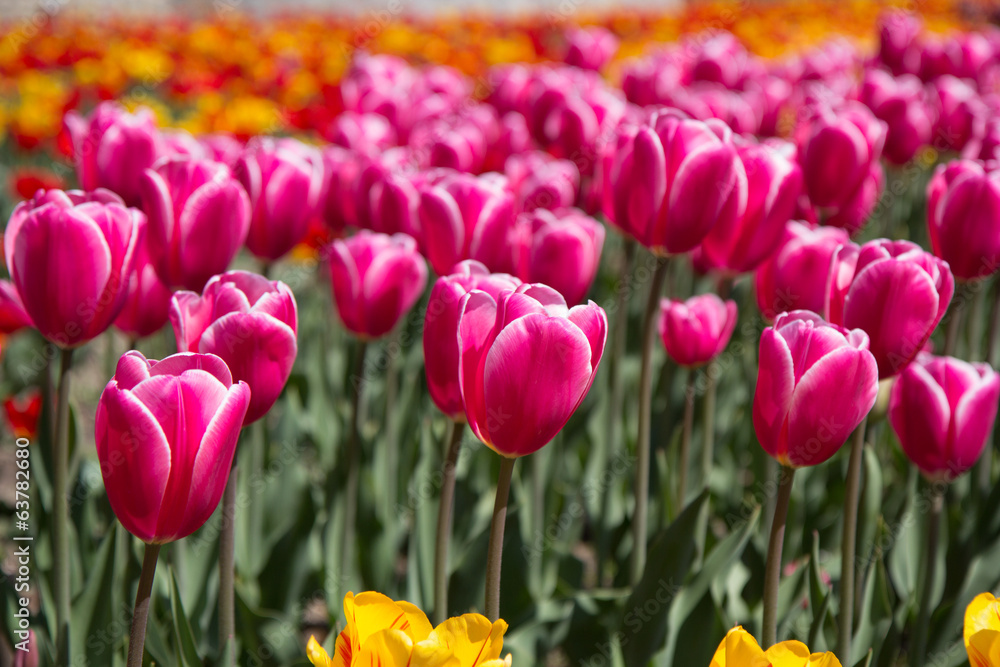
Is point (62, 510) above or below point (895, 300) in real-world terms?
below

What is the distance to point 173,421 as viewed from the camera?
81 cm

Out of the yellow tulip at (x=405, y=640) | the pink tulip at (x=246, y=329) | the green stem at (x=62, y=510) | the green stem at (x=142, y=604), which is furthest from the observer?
the green stem at (x=62, y=510)

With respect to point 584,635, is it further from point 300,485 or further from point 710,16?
point 710,16

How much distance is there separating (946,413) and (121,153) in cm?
155

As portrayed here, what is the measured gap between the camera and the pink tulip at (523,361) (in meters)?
0.87

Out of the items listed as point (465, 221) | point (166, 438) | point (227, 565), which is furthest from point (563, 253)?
point (166, 438)

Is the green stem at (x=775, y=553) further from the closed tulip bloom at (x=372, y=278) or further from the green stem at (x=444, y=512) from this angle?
the closed tulip bloom at (x=372, y=278)

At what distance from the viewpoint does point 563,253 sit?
1497 millimetres

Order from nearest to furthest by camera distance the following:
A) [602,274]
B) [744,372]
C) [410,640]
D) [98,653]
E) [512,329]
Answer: [410,640], [512,329], [98,653], [744,372], [602,274]

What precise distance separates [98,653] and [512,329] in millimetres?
866

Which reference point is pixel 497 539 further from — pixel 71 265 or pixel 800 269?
pixel 800 269

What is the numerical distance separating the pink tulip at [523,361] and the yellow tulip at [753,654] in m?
0.28

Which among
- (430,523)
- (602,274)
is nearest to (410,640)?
(430,523)

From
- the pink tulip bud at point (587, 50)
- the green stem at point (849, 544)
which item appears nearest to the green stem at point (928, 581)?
the green stem at point (849, 544)
